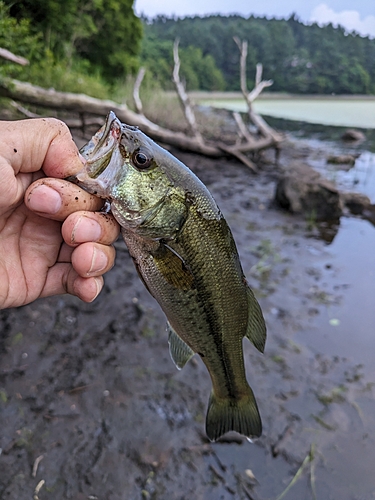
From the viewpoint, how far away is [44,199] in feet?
5.80

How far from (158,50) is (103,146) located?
2391 inches

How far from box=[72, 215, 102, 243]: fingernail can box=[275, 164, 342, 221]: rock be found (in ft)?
26.7

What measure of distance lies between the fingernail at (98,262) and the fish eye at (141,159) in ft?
1.57

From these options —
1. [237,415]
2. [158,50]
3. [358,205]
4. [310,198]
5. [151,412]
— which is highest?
[158,50]

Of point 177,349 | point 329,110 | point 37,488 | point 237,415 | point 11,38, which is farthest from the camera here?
point 329,110

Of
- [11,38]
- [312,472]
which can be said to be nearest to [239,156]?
[11,38]

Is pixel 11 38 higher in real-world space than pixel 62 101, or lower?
higher

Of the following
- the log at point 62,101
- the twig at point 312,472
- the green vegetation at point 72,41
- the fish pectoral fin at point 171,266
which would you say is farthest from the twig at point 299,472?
the log at point 62,101

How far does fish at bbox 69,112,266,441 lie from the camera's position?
1735mm

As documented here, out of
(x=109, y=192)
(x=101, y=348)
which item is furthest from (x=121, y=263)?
(x=109, y=192)

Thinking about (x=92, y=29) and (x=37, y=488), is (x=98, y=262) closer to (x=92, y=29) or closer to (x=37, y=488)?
(x=37, y=488)

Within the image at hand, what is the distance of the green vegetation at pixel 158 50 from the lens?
12.7 m

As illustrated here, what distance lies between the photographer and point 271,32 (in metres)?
53.7

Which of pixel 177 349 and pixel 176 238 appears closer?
pixel 176 238
